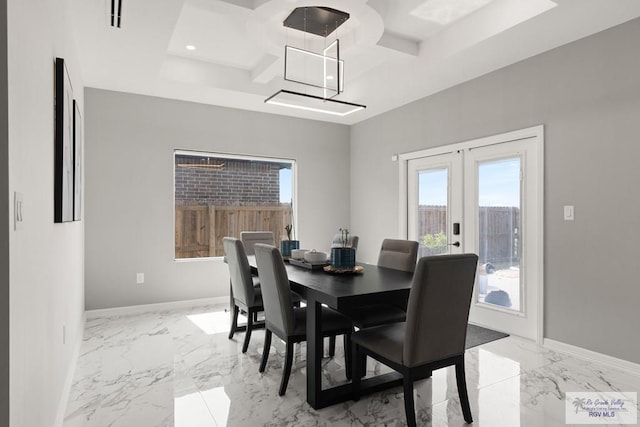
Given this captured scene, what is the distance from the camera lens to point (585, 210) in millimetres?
3113

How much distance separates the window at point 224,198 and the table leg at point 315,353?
306cm

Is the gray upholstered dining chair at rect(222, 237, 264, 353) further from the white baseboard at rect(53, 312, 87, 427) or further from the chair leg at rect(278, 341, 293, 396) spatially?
the white baseboard at rect(53, 312, 87, 427)

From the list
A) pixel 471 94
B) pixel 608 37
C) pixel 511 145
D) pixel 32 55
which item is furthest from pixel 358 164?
pixel 32 55

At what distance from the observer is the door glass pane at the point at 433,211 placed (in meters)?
4.48

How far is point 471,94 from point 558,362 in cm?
267

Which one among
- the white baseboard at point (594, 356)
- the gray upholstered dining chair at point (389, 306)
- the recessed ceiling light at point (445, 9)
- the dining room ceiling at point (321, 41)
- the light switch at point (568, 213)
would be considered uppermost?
the recessed ceiling light at point (445, 9)

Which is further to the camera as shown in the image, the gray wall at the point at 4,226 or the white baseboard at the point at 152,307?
the white baseboard at the point at 152,307

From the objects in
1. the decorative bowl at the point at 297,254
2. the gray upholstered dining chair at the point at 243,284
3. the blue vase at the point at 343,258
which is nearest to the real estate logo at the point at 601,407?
the blue vase at the point at 343,258

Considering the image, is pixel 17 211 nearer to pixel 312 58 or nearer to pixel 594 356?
pixel 312 58

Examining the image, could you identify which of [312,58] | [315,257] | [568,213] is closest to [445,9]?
[312,58]

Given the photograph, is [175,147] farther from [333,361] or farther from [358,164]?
[333,361]

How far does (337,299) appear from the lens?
1.99 meters

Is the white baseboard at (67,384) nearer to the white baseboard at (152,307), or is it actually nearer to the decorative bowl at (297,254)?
the white baseboard at (152,307)

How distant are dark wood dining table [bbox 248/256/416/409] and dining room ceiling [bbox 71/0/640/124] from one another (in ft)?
6.21
